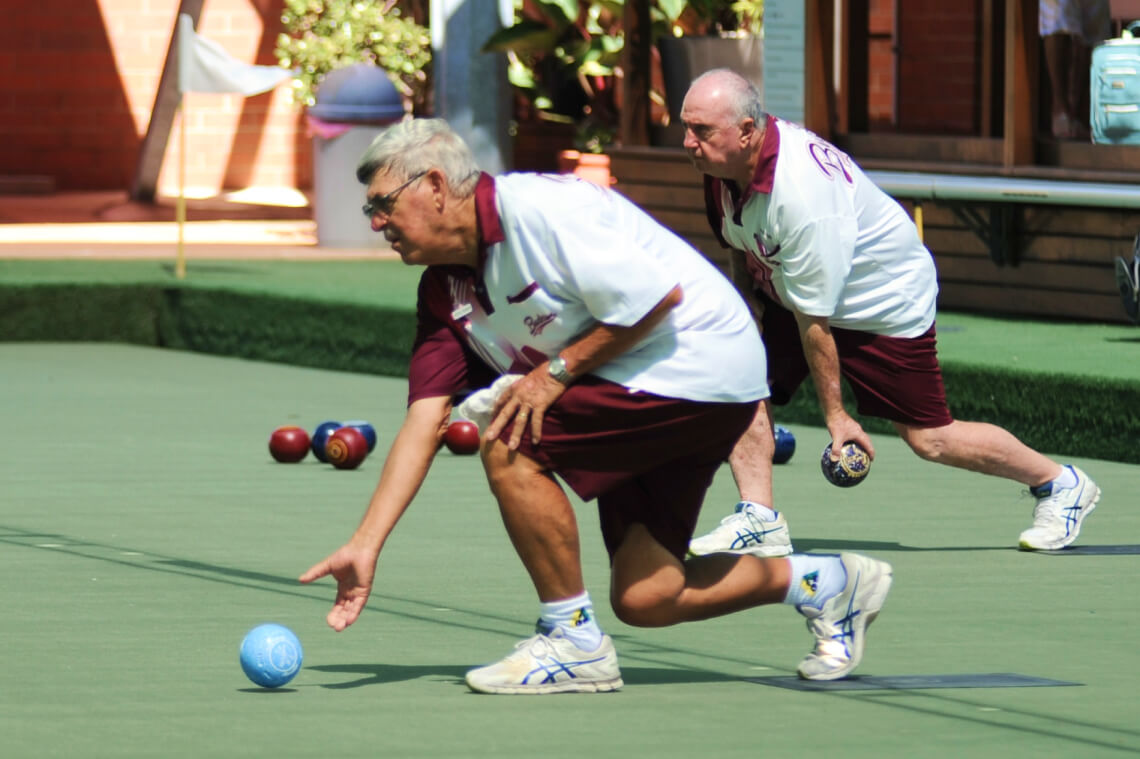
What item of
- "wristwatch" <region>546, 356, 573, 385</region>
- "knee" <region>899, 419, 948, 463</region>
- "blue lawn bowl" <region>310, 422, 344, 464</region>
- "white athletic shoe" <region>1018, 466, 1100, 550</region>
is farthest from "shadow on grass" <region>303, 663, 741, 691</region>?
"blue lawn bowl" <region>310, 422, 344, 464</region>

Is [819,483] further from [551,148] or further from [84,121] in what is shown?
[84,121]

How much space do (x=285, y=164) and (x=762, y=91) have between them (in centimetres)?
918

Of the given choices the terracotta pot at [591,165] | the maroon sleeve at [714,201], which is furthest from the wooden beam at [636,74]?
the maroon sleeve at [714,201]

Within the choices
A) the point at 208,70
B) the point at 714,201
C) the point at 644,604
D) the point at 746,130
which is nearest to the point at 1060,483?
the point at 714,201

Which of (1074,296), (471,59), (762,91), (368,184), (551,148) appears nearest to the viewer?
(368,184)

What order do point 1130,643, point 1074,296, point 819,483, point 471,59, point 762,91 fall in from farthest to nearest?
1. point 471,59
2. point 762,91
3. point 1074,296
4. point 819,483
5. point 1130,643

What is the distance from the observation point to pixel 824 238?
5.64 metres

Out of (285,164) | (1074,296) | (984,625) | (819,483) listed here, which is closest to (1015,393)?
(819,483)

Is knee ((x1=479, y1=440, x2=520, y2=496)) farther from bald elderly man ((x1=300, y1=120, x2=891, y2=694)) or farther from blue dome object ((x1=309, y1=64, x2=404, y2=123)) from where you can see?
blue dome object ((x1=309, y1=64, x2=404, y2=123))

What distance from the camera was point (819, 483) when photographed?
25.2 ft

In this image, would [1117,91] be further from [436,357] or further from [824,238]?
[436,357]

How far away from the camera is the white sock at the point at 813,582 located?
4.46 meters

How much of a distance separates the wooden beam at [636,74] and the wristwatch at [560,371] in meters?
9.02

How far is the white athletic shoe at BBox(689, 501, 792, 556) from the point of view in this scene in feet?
19.1
